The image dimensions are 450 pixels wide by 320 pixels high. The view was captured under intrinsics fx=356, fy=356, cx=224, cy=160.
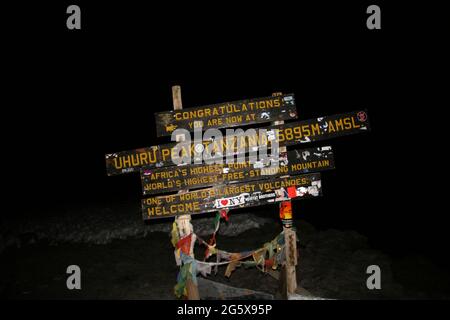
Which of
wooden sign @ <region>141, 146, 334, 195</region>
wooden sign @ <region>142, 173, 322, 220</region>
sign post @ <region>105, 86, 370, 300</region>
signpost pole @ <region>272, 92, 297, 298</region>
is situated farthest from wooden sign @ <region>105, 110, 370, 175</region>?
signpost pole @ <region>272, 92, 297, 298</region>

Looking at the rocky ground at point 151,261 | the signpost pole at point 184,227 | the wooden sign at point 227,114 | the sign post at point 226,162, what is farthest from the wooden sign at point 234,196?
the rocky ground at point 151,261

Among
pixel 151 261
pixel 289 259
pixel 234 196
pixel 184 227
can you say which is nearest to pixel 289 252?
pixel 289 259

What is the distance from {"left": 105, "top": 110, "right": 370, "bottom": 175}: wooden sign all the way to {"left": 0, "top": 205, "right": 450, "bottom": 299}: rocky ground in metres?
2.47

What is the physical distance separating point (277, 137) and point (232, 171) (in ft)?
2.68

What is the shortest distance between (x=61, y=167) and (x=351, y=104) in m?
14.3

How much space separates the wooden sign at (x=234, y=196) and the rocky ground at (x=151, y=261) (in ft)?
5.69

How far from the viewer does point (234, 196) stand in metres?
5.15

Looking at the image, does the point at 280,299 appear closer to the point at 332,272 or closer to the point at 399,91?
the point at 332,272

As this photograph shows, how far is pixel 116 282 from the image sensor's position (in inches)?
256

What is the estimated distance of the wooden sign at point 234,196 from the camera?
5.06m

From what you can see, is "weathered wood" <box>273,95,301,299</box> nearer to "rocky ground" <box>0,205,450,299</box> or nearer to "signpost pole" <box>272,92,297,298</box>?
"signpost pole" <box>272,92,297,298</box>

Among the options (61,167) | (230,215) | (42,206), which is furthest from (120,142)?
(230,215)

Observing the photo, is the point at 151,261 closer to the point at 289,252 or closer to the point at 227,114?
the point at 289,252

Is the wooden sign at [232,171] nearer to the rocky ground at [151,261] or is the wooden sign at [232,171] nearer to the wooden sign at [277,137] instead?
the wooden sign at [277,137]
